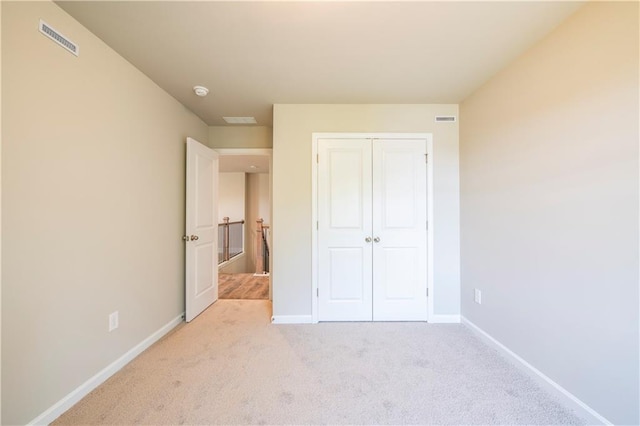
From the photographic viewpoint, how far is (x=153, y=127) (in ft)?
7.84

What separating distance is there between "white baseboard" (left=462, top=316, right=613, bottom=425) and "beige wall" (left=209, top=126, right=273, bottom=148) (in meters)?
3.35

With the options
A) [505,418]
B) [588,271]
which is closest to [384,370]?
[505,418]

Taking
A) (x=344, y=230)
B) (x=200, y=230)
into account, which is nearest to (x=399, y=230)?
(x=344, y=230)

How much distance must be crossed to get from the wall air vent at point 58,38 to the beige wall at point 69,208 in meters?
0.03

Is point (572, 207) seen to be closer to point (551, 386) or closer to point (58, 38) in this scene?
point (551, 386)

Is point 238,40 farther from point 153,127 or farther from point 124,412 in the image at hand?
point 124,412

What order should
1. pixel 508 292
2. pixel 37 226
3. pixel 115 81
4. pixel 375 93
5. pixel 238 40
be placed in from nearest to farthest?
1. pixel 37 226
2. pixel 238 40
3. pixel 115 81
4. pixel 508 292
5. pixel 375 93

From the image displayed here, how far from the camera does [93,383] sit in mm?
1743

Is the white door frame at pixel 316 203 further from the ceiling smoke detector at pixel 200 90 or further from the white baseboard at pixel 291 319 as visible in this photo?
the ceiling smoke detector at pixel 200 90

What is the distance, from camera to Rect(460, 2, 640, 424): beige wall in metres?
1.31

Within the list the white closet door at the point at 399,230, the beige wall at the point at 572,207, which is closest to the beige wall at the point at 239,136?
the white closet door at the point at 399,230

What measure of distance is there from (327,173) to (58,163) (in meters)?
2.08

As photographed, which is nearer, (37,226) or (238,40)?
(37,226)

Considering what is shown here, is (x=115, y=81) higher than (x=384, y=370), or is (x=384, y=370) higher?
(x=115, y=81)
